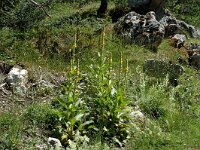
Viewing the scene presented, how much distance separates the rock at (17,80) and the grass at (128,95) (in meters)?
0.38

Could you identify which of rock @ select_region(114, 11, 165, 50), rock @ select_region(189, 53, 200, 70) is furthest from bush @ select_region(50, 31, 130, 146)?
rock @ select_region(114, 11, 165, 50)

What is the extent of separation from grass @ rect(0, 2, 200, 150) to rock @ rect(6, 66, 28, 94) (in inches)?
15.1

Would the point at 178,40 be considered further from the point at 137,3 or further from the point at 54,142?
the point at 54,142

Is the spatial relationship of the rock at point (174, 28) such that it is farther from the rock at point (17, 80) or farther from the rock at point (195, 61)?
the rock at point (17, 80)

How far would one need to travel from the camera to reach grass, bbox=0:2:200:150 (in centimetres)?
811

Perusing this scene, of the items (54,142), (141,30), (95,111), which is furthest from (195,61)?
(54,142)

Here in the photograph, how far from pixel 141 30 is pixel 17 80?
24.3ft

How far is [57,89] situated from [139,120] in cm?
191

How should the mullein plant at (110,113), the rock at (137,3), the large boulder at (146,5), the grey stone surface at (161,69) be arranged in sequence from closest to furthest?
the mullein plant at (110,113), the grey stone surface at (161,69), the large boulder at (146,5), the rock at (137,3)

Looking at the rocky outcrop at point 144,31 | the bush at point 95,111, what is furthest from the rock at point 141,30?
the bush at point 95,111

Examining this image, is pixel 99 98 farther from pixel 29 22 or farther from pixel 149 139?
pixel 29 22

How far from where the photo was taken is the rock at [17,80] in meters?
9.50

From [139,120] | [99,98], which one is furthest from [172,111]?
[99,98]

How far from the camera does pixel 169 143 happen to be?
28.9 feet
